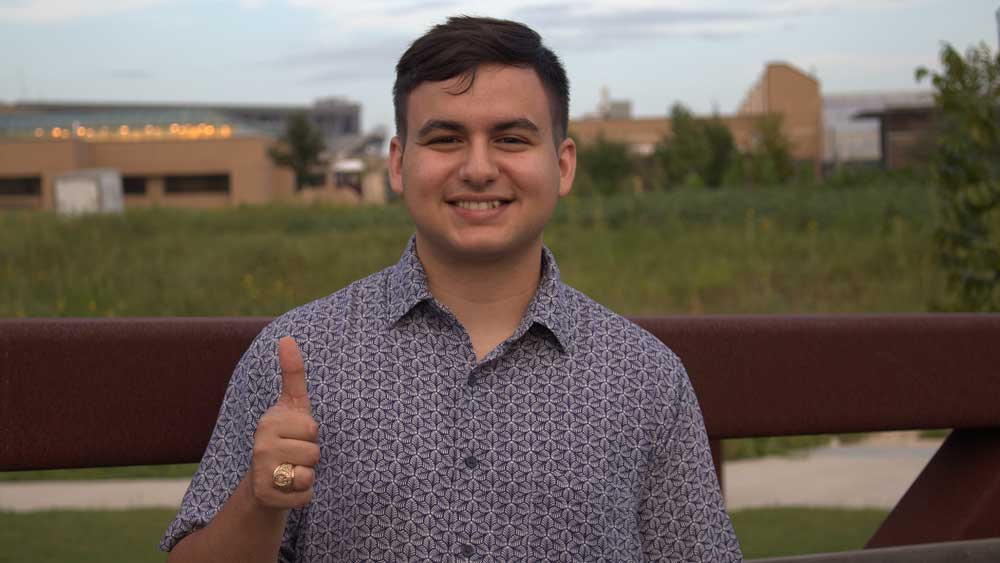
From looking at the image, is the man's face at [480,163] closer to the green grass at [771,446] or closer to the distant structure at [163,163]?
the green grass at [771,446]

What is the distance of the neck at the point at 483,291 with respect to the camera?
1.80 meters

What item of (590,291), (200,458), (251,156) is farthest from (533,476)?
(251,156)

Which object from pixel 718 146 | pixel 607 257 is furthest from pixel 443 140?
pixel 718 146

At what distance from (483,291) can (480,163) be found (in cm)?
20

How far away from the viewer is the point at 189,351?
1.78m

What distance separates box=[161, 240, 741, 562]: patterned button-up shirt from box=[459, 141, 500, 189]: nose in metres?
0.17

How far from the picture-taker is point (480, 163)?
1.74 meters

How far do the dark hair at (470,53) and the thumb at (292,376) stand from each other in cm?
49

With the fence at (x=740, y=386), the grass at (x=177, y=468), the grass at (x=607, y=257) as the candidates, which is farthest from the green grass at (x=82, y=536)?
the grass at (x=607, y=257)

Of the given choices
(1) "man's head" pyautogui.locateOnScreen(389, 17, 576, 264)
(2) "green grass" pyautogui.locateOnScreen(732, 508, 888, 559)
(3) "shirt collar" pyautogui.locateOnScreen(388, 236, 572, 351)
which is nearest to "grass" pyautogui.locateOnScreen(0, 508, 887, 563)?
(2) "green grass" pyautogui.locateOnScreen(732, 508, 888, 559)

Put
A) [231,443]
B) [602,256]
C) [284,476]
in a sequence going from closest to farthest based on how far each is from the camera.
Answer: [284,476] → [231,443] → [602,256]

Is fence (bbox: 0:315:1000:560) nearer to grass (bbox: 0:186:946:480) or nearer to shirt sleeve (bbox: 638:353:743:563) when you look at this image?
shirt sleeve (bbox: 638:353:743:563)

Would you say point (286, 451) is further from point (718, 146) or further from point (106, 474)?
point (718, 146)

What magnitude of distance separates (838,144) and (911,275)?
164ft
